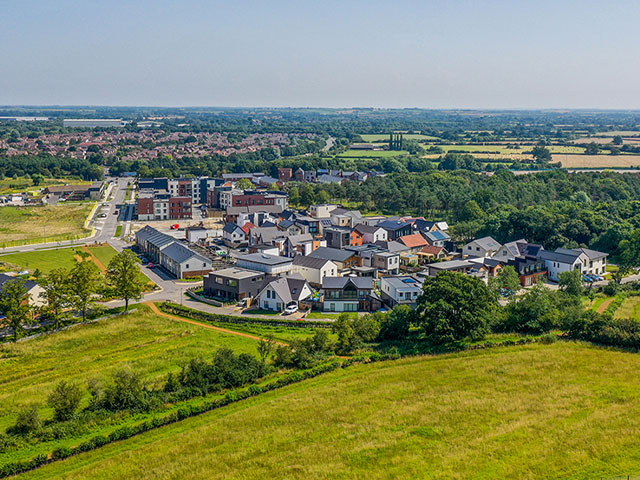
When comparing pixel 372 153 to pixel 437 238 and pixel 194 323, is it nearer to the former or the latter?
pixel 437 238

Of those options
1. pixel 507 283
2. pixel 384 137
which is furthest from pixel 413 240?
pixel 384 137

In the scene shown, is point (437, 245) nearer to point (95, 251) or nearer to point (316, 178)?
point (95, 251)

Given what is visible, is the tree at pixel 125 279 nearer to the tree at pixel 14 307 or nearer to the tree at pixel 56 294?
the tree at pixel 56 294

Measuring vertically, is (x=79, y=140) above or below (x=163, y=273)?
above

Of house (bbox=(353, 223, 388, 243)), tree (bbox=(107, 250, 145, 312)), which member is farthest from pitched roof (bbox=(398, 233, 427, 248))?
tree (bbox=(107, 250, 145, 312))

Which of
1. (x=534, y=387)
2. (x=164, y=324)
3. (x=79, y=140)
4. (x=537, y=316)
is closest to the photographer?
(x=534, y=387)

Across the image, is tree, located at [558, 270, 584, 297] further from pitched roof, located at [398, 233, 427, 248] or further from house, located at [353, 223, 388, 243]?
house, located at [353, 223, 388, 243]

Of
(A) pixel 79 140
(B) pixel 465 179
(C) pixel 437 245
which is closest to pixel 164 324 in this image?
(C) pixel 437 245

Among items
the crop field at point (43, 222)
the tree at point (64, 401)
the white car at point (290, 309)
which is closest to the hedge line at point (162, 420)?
the tree at point (64, 401)
